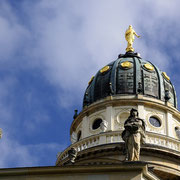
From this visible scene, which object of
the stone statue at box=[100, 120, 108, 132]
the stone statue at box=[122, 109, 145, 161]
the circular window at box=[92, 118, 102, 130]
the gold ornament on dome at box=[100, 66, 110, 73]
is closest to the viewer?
the stone statue at box=[122, 109, 145, 161]

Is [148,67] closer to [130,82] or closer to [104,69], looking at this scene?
[130,82]

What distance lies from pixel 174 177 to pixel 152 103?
6.58m

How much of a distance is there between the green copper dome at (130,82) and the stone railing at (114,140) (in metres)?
4.35

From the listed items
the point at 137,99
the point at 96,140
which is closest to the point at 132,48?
the point at 137,99

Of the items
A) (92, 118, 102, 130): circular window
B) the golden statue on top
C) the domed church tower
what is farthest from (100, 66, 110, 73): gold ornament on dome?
(92, 118, 102, 130): circular window

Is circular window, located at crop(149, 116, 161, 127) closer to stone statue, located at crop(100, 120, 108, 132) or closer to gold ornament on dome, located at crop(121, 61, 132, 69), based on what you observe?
stone statue, located at crop(100, 120, 108, 132)

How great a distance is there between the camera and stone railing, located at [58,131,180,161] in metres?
40.6

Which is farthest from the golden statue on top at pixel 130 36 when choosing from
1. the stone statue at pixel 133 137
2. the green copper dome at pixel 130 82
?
the stone statue at pixel 133 137

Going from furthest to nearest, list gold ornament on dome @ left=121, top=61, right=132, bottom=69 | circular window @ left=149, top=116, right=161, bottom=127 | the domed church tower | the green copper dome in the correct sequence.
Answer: gold ornament on dome @ left=121, top=61, right=132, bottom=69 → the green copper dome → circular window @ left=149, top=116, right=161, bottom=127 → the domed church tower

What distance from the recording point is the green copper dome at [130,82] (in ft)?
148

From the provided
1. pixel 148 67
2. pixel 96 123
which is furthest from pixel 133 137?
pixel 148 67

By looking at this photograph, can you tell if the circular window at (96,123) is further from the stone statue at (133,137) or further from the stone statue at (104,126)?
the stone statue at (133,137)

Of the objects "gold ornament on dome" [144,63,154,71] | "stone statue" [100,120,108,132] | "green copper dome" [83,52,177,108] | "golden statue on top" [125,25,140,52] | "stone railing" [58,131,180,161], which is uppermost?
"golden statue on top" [125,25,140,52]

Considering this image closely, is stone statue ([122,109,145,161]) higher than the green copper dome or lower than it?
lower
